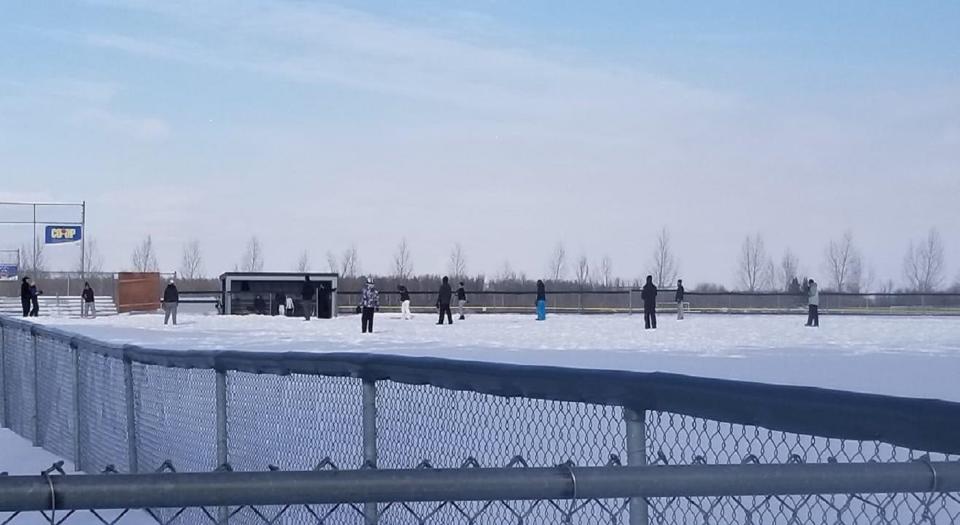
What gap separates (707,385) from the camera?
11.1 ft

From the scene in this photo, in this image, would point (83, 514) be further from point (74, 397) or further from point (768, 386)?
point (768, 386)

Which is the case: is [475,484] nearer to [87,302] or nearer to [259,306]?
[87,302]

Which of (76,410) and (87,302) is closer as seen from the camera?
(76,410)

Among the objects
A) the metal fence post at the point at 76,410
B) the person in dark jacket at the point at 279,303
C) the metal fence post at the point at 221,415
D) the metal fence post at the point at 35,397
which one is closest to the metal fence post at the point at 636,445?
the metal fence post at the point at 221,415

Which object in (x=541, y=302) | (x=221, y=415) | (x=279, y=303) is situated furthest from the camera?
(x=279, y=303)

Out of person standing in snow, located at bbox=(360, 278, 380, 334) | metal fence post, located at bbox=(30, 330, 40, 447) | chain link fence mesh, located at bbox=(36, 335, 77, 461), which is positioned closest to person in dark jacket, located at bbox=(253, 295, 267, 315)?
person standing in snow, located at bbox=(360, 278, 380, 334)

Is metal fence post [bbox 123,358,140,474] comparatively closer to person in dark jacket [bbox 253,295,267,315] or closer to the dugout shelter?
the dugout shelter

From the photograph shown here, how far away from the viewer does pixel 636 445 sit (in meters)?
3.83

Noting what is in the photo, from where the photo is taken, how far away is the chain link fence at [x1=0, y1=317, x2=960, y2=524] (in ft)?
10.5

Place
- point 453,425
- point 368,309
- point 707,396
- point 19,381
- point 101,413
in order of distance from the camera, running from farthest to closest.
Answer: point 368,309
point 19,381
point 101,413
point 453,425
point 707,396

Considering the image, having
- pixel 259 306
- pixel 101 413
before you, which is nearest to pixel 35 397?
pixel 101 413

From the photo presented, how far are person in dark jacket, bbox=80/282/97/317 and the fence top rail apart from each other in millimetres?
42493

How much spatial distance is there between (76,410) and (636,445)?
824cm

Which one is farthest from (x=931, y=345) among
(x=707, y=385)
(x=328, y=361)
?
(x=707, y=385)
